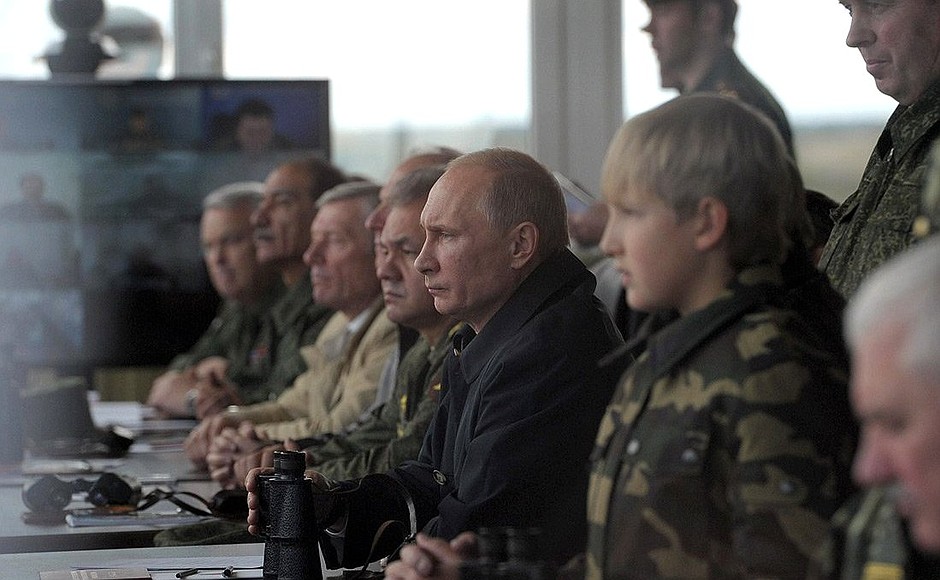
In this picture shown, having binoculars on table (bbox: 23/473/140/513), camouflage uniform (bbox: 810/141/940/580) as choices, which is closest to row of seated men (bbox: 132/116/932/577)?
camouflage uniform (bbox: 810/141/940/580)

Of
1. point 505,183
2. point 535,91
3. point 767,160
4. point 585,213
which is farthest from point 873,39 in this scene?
point 535,91

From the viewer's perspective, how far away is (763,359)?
1.52 meters

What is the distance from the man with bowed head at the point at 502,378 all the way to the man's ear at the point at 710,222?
0.65 meters

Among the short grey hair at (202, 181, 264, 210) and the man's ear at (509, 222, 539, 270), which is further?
the short grey hair at (202, 181, 264, 210)

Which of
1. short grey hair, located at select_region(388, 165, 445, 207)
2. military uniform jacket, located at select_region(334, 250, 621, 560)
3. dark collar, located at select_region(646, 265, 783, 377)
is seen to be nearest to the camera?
dark collar, located at select_region(646, 265, 783, 377)

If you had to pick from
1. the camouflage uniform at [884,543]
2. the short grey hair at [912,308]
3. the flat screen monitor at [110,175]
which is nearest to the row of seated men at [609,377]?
the camouflage uniform at [884,543]

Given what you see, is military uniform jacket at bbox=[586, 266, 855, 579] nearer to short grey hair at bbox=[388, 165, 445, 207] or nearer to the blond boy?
the blond boy

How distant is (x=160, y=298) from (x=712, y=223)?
17.0 ft

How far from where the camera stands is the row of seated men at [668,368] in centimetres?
146

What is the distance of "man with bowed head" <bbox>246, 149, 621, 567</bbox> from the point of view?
2.16m

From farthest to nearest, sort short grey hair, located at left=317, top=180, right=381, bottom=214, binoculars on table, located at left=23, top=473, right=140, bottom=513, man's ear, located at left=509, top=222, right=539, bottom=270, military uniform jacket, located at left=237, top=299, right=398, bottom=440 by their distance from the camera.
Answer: short grey hair, located at left=317, top=180, right=381, bottom=214 < military uniform jacket, located at left=237, top=299, right=398, bottom=440 < binoculars on table, located at left=23, top=473, right=140, bottom=513 < man's ear, located at left=509, top=222, right=539, bottom=270

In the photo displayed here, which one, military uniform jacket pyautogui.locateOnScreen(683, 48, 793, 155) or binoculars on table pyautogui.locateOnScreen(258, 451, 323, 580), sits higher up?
military uniform jacket pyautogui.locateOnScreen(683, 48, 793, 155)

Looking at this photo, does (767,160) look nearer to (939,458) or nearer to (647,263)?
(647,263)

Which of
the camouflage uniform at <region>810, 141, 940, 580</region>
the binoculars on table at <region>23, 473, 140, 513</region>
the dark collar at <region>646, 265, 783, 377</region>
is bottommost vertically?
the binoculars on table at <region>23, 473, 140, 513</region>
